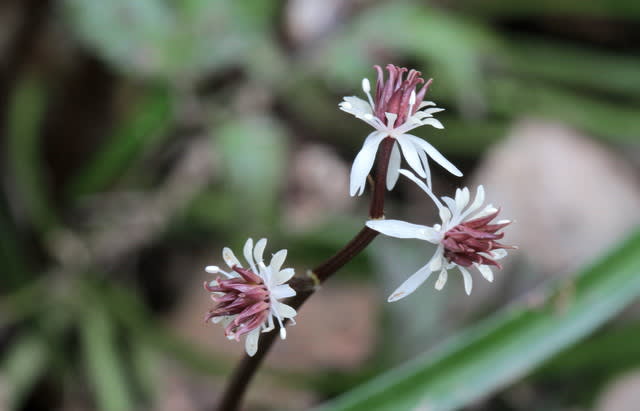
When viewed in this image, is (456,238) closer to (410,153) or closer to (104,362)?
(410,153)

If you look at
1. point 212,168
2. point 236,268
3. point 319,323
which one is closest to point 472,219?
point 236,268

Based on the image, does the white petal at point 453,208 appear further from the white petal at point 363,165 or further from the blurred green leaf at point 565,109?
the blurred green leaf at point 565,109

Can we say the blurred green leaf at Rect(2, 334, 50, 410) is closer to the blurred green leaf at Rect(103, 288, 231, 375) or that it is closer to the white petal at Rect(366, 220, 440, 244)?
the blurred green leaf at Rect(103, 288, 231, 375)

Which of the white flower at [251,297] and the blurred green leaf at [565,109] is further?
the blurred green leaf at [565,109]

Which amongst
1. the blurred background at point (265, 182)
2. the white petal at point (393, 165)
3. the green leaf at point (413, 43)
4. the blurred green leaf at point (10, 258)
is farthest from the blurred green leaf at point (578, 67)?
the white petal at point (393, 165)

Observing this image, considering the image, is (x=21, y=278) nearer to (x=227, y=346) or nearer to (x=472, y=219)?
(x=227, y=346)

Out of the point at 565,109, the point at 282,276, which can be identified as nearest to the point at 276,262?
the point at 282,276

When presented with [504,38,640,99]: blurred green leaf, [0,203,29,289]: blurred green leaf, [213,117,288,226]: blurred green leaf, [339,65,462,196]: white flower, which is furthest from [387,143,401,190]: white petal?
[504,38,640,99]: blurred green leaf
